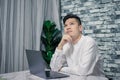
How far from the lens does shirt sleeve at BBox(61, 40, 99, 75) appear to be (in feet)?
6.71

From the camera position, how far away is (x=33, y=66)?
1.96 metres

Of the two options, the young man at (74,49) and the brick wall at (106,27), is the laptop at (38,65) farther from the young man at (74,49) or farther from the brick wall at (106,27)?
the brick wall at (106,27)

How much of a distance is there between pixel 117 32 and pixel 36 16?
134cm

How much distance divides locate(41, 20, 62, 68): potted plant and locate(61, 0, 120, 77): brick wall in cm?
51

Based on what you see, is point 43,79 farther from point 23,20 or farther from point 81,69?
point 23,20

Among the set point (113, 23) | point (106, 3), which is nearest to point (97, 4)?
point (106, 3)

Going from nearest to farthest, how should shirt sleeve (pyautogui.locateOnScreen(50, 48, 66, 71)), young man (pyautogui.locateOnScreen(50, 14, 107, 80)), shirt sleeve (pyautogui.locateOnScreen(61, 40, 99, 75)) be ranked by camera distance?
shirt sleeve (pyautogui.locateOnScreen(61, 40, 99, 75)) → young man (pyautogui.locateOnScreen(50, 14, 107, 80)) → shirt sleeve (pyautogui.locateOnScreen(50, 48, 66, 71))

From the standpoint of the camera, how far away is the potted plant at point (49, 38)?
3.60m

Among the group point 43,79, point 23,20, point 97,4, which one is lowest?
point 43,79

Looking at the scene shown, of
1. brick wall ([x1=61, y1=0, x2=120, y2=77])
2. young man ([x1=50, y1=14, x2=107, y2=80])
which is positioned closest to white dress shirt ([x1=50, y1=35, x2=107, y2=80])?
young man ([x1=50, y1=14, x2=107, y2=80])

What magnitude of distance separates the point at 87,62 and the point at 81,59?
170 millimetres

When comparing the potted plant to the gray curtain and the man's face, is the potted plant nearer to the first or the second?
the gray curtain

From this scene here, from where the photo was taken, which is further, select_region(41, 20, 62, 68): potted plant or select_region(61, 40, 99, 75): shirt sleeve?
select_region(41, 20, 62, 68): potted plant

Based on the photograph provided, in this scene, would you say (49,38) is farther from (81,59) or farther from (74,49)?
(81,59)
